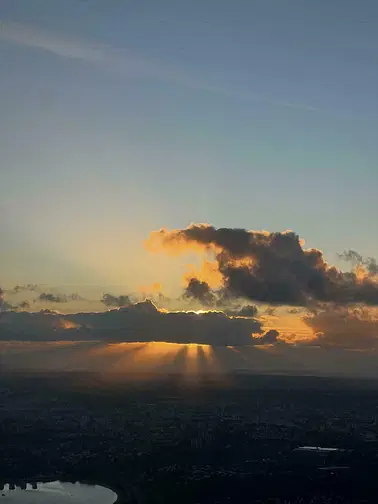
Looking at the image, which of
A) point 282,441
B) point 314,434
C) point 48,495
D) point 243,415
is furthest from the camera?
point 243,415

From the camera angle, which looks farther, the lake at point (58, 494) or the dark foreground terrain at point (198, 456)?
the dark foreground terrain at point (198, 456)

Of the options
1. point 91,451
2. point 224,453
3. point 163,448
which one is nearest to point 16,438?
point 91,451

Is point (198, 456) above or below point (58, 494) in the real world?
above

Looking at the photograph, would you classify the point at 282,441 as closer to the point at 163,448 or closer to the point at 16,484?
the point at 163,448

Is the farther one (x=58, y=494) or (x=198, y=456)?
(x=198, y=456)

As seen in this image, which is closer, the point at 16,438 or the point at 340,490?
the point at 340,490

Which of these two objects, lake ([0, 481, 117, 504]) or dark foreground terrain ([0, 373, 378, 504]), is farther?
dark foreground terrain ([0, 373, 378, 504])

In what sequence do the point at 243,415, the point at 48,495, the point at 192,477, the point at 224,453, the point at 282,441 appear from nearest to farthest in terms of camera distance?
the point at 48,495
the point at 192,477
the point at 224,453
the point at 282,441
the point at 243,415

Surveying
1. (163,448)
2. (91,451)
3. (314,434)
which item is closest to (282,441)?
(314,434)
